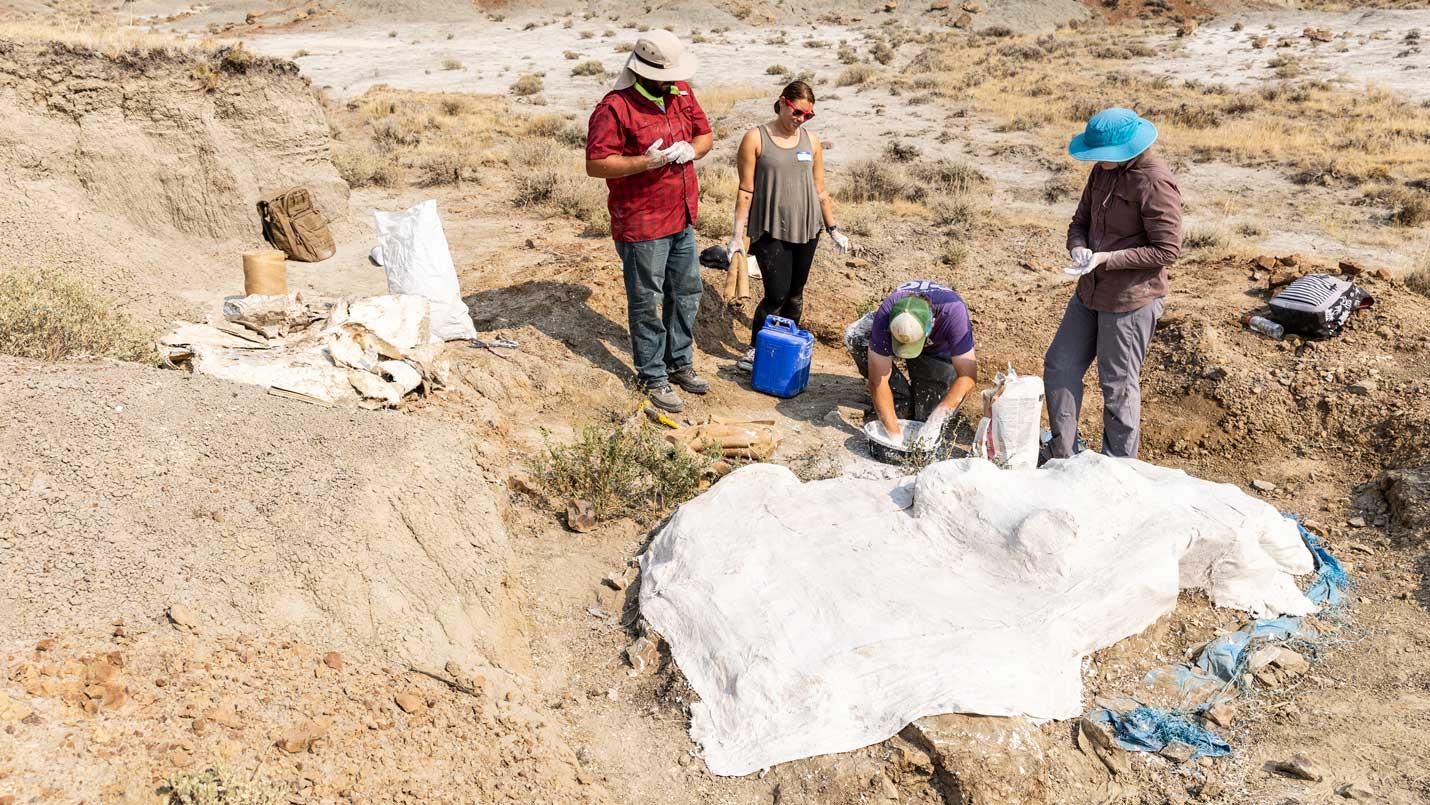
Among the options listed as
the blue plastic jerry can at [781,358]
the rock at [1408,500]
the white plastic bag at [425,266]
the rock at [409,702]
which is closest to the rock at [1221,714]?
the rock at [1408,500]

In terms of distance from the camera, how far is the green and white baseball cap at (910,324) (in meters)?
4.11

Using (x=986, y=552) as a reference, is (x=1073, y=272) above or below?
above

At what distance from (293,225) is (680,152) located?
4.01 m

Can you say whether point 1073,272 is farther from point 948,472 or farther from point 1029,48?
point 1029,48

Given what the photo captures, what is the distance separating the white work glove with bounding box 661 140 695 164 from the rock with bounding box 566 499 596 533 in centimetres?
169

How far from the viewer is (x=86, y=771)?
2.04m

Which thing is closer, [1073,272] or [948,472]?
[948,472]

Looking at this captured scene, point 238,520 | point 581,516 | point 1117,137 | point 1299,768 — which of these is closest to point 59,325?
point 238,520

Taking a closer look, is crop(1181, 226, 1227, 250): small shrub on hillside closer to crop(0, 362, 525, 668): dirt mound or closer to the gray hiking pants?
the gray hiking pants

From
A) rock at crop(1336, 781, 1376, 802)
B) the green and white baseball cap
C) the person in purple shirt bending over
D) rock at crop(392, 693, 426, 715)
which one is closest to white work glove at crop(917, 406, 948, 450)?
the person in purple shirt bending over

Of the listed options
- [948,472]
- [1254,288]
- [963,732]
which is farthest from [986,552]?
[1254,288]

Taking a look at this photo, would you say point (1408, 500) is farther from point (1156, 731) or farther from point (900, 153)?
point (900, 153)

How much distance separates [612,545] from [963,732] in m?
1.67

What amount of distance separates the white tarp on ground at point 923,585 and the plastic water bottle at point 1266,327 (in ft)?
8.11
